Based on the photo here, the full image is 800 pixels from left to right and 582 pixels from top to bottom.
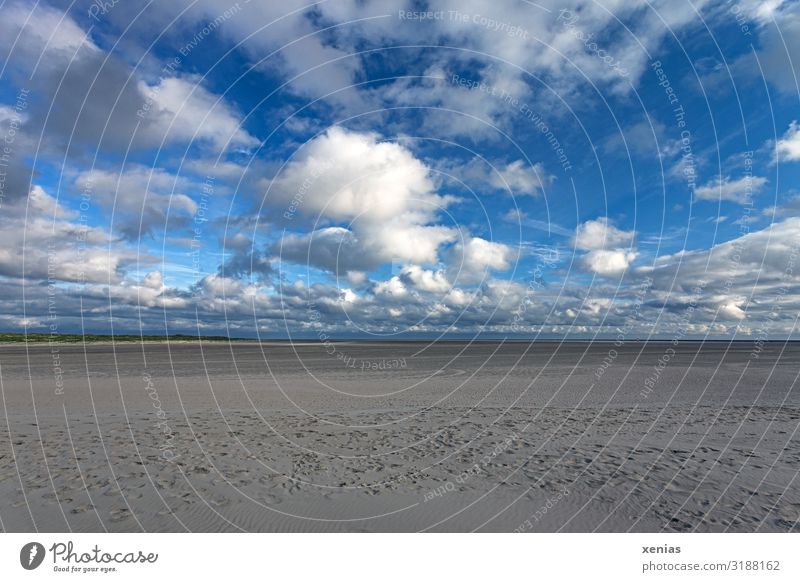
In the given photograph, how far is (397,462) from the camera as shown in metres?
13.9

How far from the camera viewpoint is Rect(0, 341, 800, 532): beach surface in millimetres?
10125

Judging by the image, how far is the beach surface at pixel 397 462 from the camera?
10125 millimetres

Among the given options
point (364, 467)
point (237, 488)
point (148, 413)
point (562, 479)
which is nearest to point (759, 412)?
point (562, 479)

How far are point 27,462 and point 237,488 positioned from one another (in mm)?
6954

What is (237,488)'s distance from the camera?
11.7 meters

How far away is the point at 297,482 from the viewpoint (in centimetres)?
1216

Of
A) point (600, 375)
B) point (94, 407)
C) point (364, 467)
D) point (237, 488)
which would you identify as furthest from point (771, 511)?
point (600, 375)

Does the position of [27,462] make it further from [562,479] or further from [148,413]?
[562,479]

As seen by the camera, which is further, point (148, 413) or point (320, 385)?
point (320, 385)

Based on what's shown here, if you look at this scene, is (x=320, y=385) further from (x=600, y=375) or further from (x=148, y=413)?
(x=600, y=375)

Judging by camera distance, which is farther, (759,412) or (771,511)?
(759,412)
